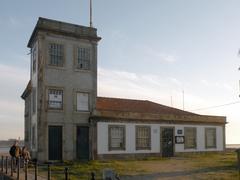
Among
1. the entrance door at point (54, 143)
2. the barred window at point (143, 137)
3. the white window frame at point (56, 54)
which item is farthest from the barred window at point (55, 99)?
the barred window at point (143, 137)

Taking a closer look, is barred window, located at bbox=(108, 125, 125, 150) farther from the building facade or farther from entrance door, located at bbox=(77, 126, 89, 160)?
entrance door, located at bbox=(77, 126, 89, 160)

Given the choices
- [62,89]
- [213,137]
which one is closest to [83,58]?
[62,89]

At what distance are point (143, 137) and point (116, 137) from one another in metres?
2.48

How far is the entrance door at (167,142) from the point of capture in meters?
31.5

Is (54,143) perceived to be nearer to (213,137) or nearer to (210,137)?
(210,137)

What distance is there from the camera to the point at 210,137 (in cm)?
3472

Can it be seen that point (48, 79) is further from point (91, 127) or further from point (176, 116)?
point (176, 116)

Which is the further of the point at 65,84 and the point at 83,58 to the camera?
the point at 83,58

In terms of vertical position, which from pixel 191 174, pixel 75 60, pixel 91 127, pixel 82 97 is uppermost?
pixel 75 60

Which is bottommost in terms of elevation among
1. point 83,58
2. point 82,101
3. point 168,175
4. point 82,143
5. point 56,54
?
point 168,175

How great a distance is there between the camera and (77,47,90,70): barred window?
92.2ft

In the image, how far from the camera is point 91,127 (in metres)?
28.0

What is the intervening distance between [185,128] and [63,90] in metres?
11.2

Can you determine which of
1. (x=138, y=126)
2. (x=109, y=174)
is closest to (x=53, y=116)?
(x=138, y=126)
